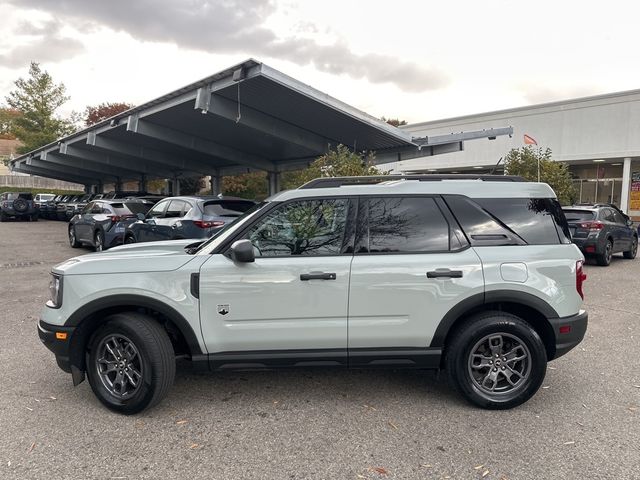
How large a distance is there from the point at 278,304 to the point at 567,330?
226 cm

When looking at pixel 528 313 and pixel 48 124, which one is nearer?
pixel 528 313

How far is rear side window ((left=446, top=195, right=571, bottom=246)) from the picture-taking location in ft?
12.3

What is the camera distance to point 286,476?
9.26ft

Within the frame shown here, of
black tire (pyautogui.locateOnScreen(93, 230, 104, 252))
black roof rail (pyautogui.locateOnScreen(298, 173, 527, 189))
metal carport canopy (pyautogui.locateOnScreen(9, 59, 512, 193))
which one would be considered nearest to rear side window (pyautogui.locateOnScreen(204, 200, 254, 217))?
metal carport canopy (pyautogui.locateOnScreen(9, 59, 512, 193))

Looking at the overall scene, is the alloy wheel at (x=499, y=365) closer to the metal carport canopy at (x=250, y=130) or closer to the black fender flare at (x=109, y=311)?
the black fender flare at (x=109, y=311)

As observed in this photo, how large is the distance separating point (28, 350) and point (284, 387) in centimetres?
293

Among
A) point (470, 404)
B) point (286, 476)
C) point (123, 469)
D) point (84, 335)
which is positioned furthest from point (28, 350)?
point (470, 404)

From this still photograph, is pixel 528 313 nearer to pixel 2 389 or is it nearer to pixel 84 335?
pixel 84 335

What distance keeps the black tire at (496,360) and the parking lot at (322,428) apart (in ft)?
0.47

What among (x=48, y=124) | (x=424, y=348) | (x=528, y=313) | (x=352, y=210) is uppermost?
(x=48, y=124)

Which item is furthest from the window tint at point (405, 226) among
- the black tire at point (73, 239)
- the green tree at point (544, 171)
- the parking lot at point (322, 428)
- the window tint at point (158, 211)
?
the green tree at point (544, 171)

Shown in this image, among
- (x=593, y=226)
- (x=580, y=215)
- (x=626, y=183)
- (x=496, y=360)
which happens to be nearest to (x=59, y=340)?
(x=496, y=360)

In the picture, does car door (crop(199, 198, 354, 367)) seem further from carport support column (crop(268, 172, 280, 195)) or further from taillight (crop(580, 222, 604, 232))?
carport support column (crop(268, 172, 280, 195))

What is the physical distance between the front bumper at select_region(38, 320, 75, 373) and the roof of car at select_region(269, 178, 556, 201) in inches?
74.0
